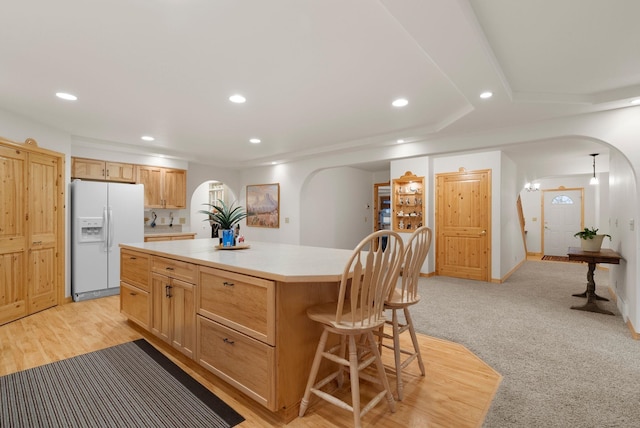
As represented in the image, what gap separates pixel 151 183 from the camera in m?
5.70

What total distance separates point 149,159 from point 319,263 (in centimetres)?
493

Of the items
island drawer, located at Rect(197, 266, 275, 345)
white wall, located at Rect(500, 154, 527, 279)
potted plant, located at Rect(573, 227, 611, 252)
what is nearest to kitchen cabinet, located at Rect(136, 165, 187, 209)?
island drawer, located at Rect(197, 266, 275, 345)

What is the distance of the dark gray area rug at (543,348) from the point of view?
192 centimetres

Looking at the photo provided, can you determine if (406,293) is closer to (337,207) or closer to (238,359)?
(238,359)

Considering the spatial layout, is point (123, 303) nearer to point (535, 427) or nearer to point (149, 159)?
point (149, 159)

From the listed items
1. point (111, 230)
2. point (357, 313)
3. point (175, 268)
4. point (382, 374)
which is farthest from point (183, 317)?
point (111, 230)

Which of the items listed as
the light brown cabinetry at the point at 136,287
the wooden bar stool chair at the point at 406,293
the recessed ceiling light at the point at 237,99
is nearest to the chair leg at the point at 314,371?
the wooden bar stool chair at the point at 406,293

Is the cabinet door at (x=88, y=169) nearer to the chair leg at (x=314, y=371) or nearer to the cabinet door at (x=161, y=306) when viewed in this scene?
the cabinet door at (x=161, y=306)

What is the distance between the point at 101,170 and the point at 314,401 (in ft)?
16.6

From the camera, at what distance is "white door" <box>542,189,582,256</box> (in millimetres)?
8844

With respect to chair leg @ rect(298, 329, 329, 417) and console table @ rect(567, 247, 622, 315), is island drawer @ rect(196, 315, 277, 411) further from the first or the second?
console table @ rect(567, 247, 622, 315)

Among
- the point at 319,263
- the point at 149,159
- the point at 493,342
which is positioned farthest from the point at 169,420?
the point at 149,159

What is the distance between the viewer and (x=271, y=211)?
273 inches

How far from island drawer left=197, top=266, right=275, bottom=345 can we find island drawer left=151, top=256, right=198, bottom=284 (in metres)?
0.13
